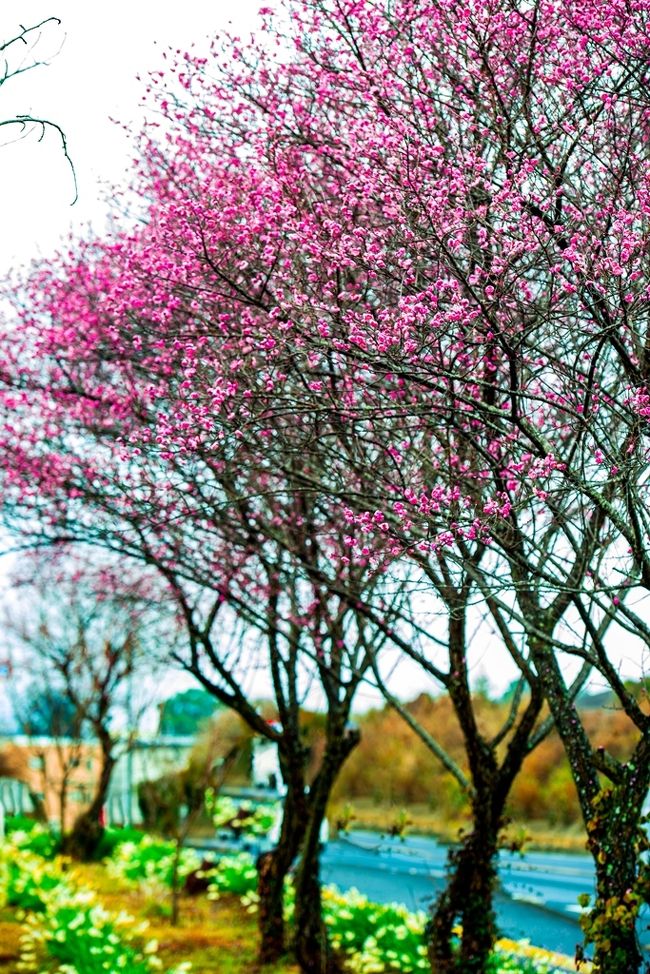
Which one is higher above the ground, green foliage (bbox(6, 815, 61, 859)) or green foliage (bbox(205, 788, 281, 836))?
green foliage (bbox(205, 788, 281, 836))

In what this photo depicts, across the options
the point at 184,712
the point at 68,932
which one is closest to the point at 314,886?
the point at 68,932

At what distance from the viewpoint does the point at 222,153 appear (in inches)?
299

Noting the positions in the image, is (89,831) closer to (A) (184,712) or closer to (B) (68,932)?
(A) (184,712)

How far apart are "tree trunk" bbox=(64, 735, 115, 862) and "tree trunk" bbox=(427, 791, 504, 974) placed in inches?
516

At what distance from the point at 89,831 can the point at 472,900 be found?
13820 mm

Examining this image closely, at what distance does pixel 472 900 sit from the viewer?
8219 mm

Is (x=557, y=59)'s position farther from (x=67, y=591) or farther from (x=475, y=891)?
(x=67, y=591)

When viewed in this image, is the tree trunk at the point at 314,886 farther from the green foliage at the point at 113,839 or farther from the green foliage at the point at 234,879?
the green foliage at the point at 113,839

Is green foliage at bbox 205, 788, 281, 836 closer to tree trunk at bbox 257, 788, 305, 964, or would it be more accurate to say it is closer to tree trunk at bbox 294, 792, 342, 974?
tree trunk at bbox 257, 788, 305, 964

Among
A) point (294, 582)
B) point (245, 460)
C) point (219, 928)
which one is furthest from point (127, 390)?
point (219, 928)

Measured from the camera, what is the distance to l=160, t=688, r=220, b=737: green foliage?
2128 cm

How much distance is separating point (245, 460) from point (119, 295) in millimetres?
1586

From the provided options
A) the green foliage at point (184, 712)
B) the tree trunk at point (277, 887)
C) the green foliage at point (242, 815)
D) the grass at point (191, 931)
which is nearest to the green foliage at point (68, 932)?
the grass at point (191, 931)

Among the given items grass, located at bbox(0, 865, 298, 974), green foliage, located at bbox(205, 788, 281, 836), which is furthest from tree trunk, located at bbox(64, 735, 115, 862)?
grass, located at bbox(0, 865, 298, 974)
